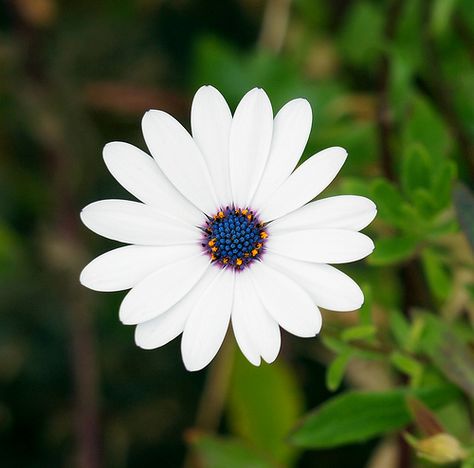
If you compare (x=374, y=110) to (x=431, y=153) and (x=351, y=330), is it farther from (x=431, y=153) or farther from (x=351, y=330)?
(x=351, y=330)

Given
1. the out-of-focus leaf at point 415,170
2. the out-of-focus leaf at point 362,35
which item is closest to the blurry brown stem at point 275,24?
the out-of-focus leaf at point 362,35

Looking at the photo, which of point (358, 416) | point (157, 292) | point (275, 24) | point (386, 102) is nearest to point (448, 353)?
point (358, 416)

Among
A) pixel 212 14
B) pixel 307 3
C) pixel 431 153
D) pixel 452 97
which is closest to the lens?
pixel 431 153

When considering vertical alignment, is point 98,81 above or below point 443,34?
above

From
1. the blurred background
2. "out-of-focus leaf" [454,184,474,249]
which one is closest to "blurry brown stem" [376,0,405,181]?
the blurred background

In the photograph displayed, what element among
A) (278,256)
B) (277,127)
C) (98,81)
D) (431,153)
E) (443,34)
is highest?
(98,81)

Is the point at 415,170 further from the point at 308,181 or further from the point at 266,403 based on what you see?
the point at 266,403

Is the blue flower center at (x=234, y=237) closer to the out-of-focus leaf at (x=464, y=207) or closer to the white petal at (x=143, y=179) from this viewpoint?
the white petal at (x=143, y=179)

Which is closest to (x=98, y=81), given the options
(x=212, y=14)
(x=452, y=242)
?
(x=212, y=14)
